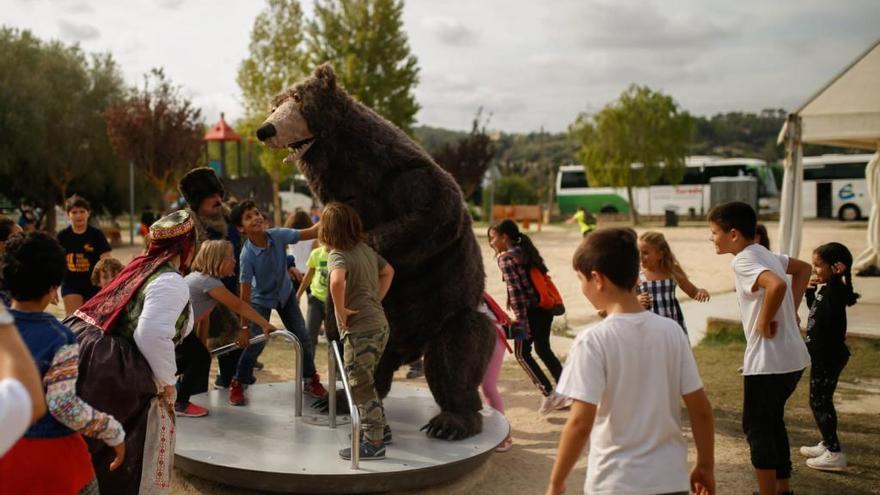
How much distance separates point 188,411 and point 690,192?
36.9m

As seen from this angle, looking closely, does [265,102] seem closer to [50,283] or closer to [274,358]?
[274,358]

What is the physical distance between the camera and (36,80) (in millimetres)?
23859

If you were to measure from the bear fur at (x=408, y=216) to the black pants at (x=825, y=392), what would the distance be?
75.6 inches

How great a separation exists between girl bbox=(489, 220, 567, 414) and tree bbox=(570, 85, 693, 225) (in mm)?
31936

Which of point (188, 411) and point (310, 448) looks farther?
point (188, 411)

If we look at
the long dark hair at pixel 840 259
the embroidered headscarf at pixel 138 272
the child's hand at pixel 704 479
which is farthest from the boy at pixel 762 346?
the embroidered headscarf at pixel 138 272

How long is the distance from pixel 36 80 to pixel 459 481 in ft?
78.4

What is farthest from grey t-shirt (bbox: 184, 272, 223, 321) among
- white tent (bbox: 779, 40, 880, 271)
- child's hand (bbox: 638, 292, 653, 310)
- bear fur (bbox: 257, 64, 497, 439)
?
white tent (bbox: 779, 40, 880, 271)

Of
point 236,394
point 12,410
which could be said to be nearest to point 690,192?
point 236,394

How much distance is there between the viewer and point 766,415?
3.94 m

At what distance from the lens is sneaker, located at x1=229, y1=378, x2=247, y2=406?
17.0 feet

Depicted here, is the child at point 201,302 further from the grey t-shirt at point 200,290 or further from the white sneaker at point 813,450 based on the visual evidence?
the white sneaker at point 813,450

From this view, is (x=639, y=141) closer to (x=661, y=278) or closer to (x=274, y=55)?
(x=274, y=55)

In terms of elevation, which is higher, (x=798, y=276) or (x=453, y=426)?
(x=798, y=276)
